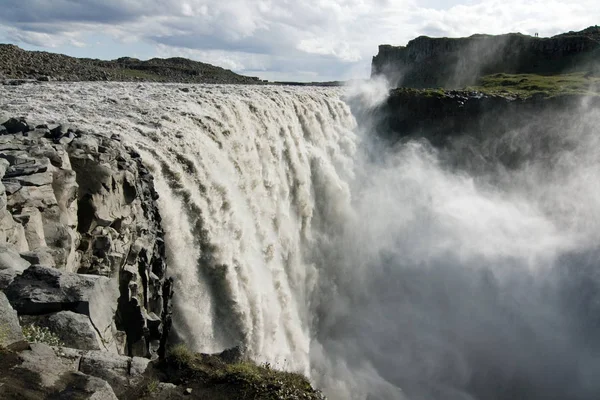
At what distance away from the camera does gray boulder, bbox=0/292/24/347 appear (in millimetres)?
6518

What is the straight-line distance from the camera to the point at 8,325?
Answer: 6.64m

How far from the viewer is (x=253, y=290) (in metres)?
20.3

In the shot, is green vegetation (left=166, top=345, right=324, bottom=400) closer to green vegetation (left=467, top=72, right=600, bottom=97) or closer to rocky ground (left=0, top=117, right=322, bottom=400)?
rocky ground (left=0, top=117, right=322, bottom=400)

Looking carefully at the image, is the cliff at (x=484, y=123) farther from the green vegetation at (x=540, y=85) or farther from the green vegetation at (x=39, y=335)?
the green vegetation at (x=39, y=335)

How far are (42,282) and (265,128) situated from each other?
813 inches

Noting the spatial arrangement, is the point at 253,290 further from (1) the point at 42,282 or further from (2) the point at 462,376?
(2) the point at 462,376

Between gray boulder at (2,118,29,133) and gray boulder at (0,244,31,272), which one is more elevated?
gray boulder at (2,118,29,133)

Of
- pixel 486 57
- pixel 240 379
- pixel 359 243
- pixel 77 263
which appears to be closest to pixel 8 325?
pixel 240 379

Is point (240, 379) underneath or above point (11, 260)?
underneath

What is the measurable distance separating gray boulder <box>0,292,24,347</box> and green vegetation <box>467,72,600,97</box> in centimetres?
5175

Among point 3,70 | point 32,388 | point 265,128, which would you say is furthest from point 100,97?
point 32,388

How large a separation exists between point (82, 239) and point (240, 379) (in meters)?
5.90

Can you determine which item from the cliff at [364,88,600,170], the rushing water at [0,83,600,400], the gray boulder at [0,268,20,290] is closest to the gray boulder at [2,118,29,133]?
the rushing water at [0,83,600,400]

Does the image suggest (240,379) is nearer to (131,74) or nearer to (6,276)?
(6,276)
